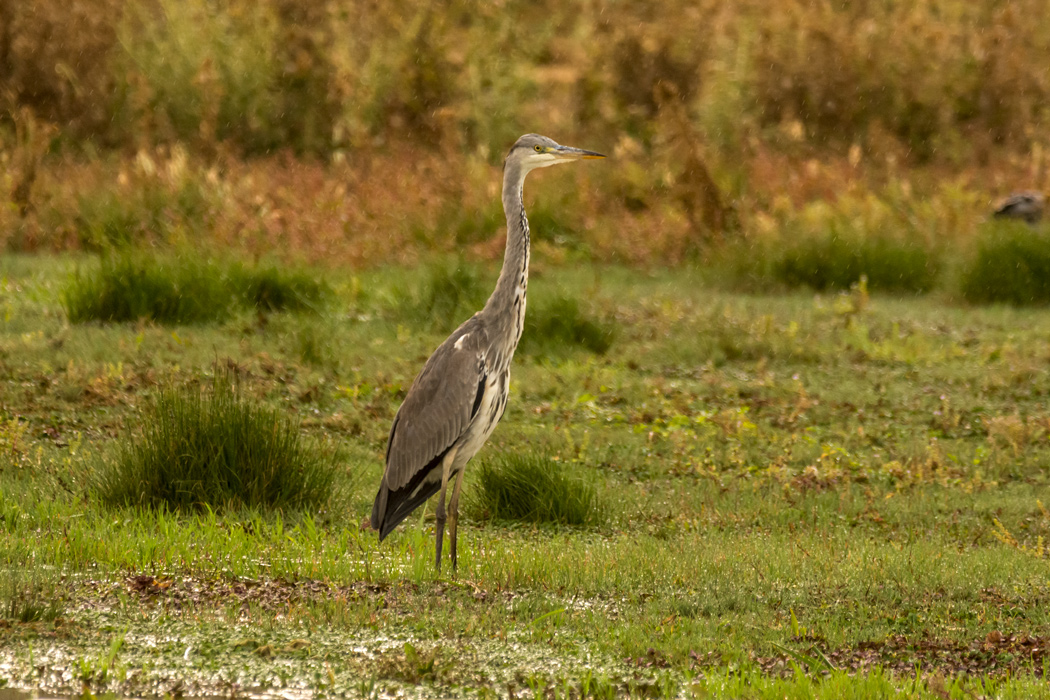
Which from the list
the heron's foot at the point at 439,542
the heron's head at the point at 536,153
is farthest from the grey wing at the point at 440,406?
the heron's head at the point at 536,153

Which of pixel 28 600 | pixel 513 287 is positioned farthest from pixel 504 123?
pixel 28 600

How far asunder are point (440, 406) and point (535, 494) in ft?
5.24

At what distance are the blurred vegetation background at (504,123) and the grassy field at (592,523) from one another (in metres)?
2.60

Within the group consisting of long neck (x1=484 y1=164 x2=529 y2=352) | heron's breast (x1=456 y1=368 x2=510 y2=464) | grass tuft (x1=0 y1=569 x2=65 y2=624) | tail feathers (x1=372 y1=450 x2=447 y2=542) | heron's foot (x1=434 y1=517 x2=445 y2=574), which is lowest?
grass tuft (x1=0 y1=569 x2=65 y2=624)

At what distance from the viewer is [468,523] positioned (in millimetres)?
8359

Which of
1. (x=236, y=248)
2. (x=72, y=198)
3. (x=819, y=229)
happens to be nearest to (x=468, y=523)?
(x=236, y=248)

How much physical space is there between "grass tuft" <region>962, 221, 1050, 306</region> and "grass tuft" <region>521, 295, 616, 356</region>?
505 centimetres

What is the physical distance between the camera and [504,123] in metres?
23.1

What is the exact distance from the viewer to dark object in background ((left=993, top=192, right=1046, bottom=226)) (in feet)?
56.1

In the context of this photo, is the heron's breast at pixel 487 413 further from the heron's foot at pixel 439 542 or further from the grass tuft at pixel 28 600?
the grass tuft at pixel 28 600

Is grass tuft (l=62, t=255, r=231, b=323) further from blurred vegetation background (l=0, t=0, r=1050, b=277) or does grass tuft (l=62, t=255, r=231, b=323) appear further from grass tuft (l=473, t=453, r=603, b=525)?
grass tuft (l=473, t=453, r=603, b=525)

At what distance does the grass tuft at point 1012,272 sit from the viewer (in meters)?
15.3

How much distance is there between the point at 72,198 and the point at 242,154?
19.0 ft

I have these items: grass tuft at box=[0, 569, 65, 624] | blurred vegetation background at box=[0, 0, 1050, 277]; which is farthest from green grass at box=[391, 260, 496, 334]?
grass tuft at box=[0, 569, 65, 624]
